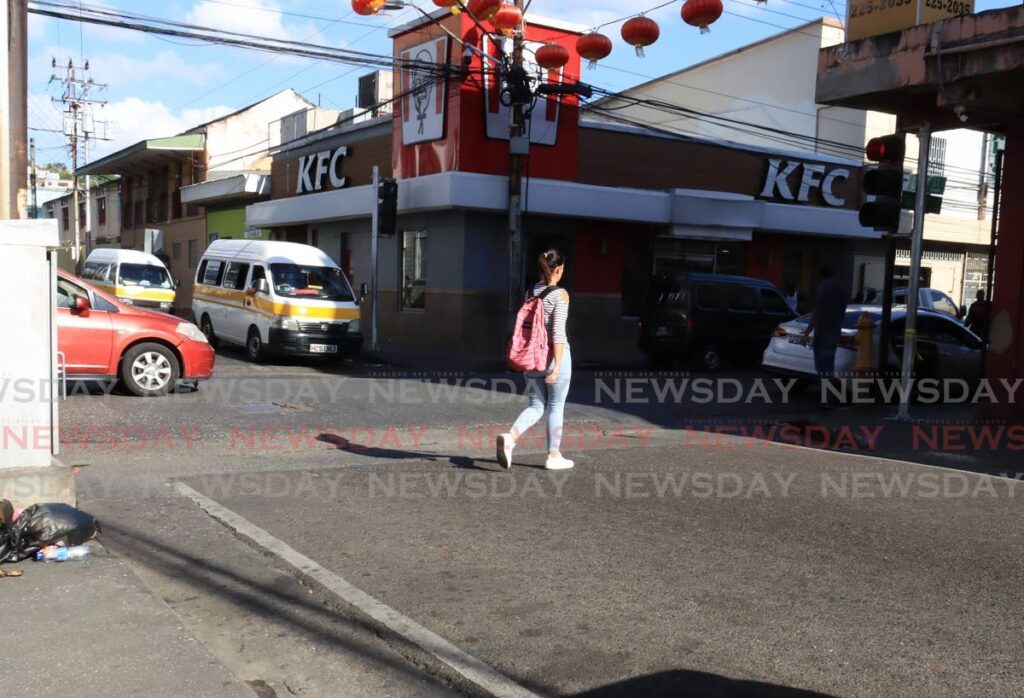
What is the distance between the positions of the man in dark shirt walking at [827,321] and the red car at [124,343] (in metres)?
8.04

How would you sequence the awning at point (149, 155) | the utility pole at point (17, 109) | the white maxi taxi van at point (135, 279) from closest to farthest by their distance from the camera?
the utility pole at point (17, 109), the white maxi taxi van at point (135, 279), the awning at point (149, 155)

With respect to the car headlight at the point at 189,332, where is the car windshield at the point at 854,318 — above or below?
above

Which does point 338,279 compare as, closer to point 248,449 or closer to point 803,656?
point 248,449

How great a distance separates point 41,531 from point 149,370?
22.5 ft

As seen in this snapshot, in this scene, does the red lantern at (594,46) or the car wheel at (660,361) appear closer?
the red lantern at (594,46)

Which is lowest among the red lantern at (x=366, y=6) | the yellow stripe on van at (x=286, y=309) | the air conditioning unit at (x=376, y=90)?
the yellow stripe on van at (x=286, y=309)

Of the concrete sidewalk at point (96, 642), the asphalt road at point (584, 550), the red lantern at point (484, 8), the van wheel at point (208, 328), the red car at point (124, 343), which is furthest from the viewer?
the van wheel at point (208, 328)

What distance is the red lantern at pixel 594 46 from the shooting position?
45.0 feet

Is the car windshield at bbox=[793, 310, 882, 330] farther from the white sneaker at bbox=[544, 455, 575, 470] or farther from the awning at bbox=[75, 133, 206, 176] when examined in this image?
the awning at bbox=[75, 133, 206, 176]

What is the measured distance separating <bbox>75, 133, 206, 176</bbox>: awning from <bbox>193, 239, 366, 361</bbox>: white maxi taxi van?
65.0 ft

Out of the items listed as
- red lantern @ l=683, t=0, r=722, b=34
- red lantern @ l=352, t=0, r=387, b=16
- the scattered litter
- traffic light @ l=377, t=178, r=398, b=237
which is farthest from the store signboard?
the scattered litter

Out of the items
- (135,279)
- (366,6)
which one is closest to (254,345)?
(366,6)

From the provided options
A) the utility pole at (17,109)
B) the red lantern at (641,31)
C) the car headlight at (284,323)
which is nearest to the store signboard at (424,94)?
the car headlight at (284,323)

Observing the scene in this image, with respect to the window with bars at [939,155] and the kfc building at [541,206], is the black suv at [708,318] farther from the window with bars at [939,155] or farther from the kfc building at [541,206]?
the window with bars at [939,155]
